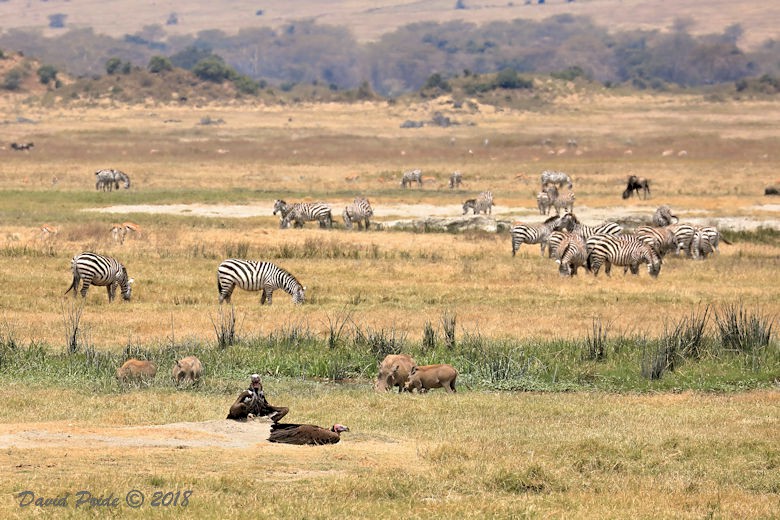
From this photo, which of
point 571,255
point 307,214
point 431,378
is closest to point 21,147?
point 307,214

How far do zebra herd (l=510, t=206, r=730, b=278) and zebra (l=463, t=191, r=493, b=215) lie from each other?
336 inches

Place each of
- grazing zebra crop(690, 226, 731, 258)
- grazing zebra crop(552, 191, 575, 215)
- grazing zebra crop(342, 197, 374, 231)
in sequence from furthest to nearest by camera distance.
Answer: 1. grazing zebra crop(552, 191, 575, 215)
2. grazing zebra crop(342, 197, 374, 231)
3. grazing zebra crop(690, 226, 731, 258)

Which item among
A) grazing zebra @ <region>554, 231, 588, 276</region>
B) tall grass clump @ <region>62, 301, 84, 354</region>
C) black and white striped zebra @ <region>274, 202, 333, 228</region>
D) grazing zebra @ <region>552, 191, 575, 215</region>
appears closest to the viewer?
tall grass clump @ <region>62, 301, 84, 354</region>

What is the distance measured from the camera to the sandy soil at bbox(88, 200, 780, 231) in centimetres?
4191

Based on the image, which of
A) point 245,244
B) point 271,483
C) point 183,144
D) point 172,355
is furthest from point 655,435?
point 183,144

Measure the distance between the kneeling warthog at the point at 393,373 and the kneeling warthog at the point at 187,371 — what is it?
2374 mm

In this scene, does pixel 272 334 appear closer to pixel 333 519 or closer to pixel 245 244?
pixel 333 519

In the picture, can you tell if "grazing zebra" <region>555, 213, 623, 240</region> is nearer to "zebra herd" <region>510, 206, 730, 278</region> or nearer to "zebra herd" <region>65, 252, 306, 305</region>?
"zebra herd" <region>510, 206, 730, 278</region>

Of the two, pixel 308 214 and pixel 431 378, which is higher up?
pixel 431 378

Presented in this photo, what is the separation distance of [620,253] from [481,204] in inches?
562

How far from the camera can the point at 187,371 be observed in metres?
16.6

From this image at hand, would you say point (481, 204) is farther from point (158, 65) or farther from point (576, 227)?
point (158, 65)

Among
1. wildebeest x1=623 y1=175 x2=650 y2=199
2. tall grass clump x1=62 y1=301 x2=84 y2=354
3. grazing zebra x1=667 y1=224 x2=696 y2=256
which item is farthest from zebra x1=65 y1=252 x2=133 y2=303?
wildebeest x1=623 y1=175 x2=650 y2=199

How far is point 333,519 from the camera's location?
10477mm
